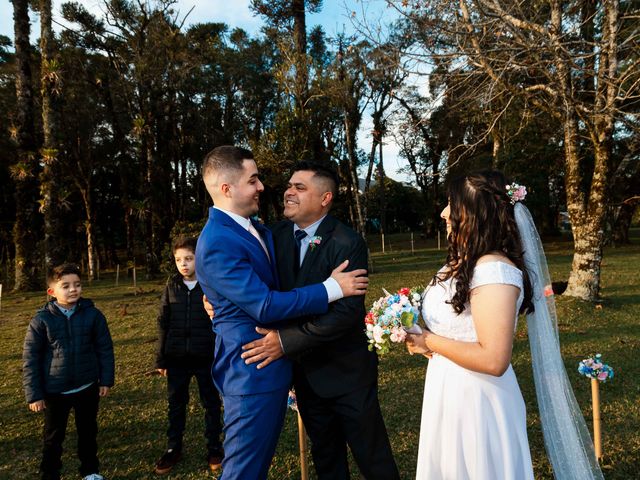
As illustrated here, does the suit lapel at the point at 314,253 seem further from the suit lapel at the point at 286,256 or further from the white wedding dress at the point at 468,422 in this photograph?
the white wedding dress at the point at 468,422

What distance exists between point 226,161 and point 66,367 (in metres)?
2.57

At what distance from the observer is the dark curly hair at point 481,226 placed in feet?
8.01

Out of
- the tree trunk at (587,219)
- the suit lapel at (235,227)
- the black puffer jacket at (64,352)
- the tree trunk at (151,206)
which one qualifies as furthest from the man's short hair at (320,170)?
the tree trunk at (151,206)

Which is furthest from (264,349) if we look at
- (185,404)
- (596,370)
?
(596,370)

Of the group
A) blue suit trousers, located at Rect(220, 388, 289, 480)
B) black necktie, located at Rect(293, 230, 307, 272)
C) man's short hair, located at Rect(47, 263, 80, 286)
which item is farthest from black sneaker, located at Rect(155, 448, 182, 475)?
black necktie, located at Rect(293, 230, 307, 272)

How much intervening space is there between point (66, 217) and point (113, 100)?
989 cm

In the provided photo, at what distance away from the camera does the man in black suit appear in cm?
269

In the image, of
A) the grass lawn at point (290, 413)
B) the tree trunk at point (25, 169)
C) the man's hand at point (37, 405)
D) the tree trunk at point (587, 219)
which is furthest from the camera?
the tree trunk at point (25, 169)

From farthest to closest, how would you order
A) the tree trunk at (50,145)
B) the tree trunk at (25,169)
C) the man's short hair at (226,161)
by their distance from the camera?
the tree trunk at (25,169), the tree trunk at (50,145), the man's short hair at (226,161)

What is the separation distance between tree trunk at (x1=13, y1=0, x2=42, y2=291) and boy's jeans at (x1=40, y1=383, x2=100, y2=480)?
1893cm

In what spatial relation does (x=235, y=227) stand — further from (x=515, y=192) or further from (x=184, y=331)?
(x=184, y=331)

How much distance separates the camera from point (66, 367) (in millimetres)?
3990

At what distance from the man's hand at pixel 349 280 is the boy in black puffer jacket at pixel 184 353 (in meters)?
2.26

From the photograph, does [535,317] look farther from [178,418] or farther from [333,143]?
[333,143]
